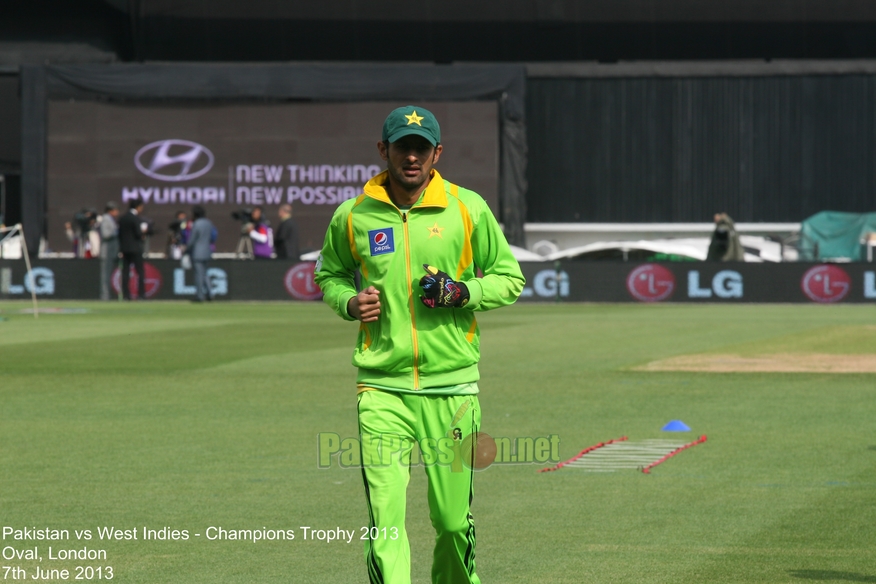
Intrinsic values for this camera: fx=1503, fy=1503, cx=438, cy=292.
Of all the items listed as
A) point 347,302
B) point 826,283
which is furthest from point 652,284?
point 347,302

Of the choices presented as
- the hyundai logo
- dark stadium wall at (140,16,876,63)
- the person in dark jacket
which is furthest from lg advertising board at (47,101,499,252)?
the person in dark jacket

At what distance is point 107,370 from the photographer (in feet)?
53.3

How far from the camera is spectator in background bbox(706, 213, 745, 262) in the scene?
114ft

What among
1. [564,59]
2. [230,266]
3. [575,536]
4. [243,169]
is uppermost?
[564,59]

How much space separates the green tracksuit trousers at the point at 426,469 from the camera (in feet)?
17.8

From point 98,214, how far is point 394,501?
37.8m

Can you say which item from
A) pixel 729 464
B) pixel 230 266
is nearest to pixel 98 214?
pixel 230 266

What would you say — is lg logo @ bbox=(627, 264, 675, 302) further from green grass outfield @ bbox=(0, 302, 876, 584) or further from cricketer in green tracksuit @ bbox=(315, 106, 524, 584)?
cricketer in green tracksuit @ bbox=(315, 106, 524, 584)

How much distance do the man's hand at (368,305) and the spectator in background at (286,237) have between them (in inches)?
1089

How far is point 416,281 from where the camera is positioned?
5.62 metres

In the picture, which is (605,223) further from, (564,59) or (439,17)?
(439,17)

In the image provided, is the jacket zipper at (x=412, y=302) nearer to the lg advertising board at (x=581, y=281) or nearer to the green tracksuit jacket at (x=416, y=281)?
the green tracksuit jacket at (x=416, y=281)

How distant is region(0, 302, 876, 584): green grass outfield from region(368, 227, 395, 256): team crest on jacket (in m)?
1.57

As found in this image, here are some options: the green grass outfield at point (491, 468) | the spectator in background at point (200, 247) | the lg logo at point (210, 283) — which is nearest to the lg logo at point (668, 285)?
the lg logo at point (210, 283)
